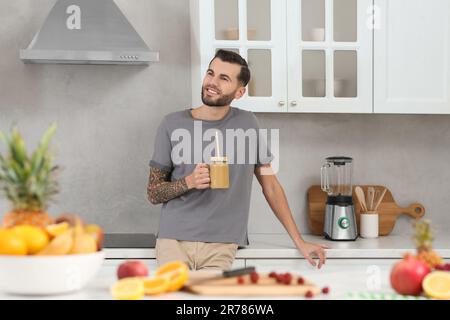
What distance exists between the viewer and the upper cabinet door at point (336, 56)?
12.5 feet

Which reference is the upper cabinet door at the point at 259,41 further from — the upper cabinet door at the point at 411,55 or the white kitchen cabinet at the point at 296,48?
the upper cabinet door at the point at 411,55

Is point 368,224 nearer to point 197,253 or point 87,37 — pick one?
point 197,253

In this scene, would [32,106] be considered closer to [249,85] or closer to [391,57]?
[249,85]

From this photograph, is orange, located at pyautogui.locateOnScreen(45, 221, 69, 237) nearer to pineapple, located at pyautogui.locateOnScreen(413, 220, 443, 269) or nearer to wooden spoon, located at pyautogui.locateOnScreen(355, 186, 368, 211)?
pineapple, located at pyautogui.locateOnScreen(413, 220, 443, 269)

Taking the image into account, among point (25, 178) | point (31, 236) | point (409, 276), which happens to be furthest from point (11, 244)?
point (409, 276)

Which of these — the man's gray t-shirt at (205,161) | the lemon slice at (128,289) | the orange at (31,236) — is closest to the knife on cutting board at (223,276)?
the lemon slice at (128,289)

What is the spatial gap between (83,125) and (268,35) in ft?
3.84

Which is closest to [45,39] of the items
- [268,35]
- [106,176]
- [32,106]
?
[32,106]

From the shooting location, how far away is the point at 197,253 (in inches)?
131

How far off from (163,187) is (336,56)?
3.96ft

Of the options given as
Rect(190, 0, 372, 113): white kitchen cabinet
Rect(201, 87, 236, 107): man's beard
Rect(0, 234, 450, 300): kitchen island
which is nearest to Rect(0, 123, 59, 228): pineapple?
Rect(0, 234, 450, 300): kitchen island

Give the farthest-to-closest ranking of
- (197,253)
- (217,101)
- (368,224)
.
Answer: (368,224) < (217,101) < (197,253)

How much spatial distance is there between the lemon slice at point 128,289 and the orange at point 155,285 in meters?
0.02
